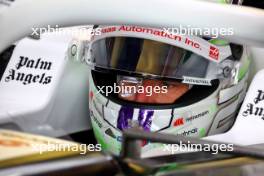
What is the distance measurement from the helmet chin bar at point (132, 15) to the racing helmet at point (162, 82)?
0.32 metres

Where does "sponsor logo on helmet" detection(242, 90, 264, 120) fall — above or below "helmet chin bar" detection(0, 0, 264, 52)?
below

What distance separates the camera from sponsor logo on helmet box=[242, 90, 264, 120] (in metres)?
0.83

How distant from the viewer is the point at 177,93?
2.85 feet

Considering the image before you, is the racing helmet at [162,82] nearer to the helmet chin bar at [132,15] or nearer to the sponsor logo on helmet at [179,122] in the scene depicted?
the sponsor logo on helmet at [179,122]

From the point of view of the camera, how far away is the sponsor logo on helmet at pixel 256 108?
0.83 metres

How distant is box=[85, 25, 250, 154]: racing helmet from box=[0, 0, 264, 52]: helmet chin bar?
32 centimetres

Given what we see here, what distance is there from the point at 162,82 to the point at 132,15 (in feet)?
1.38

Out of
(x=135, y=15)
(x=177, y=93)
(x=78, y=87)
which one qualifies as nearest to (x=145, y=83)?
(x=177, y=93)

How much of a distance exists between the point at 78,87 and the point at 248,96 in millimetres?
360
